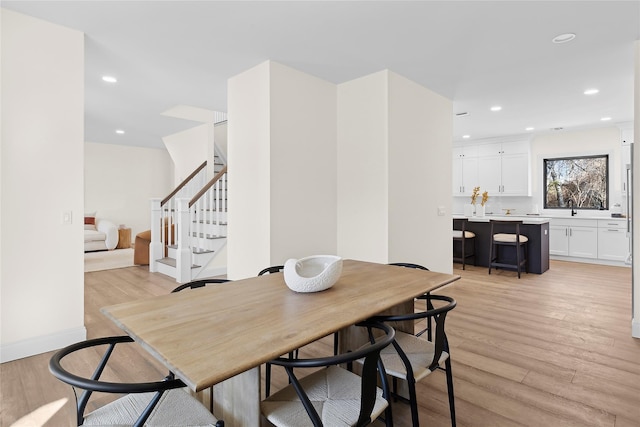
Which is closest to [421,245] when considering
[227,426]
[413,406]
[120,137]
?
[413,406]

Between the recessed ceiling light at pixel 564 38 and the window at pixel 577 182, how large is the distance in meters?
4.64

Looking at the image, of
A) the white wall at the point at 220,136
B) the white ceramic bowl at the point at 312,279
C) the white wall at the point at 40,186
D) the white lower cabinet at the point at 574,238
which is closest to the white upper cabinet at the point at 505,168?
the white lower cabinet at the point at 574,238

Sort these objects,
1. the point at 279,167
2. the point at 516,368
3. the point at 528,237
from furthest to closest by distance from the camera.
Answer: the point at 528,237, the point at 279,167, the point at 516,368

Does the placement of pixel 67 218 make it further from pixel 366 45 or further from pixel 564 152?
pixel 564 152

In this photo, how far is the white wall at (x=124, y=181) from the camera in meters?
8.50

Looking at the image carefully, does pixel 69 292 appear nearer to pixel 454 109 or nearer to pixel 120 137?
pixel 454 109

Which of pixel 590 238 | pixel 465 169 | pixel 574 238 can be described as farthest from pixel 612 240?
pixel 465 169

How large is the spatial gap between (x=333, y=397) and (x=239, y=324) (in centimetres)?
45

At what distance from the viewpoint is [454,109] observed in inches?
206

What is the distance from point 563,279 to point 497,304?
1.96 meters

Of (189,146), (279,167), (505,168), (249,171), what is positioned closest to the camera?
(279,167)

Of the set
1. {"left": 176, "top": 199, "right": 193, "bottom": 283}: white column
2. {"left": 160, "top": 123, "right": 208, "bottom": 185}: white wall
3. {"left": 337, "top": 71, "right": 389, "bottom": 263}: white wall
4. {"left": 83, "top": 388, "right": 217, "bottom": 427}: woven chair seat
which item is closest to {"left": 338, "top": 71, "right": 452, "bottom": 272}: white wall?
{"left": 337, "top": 71, "right": 389, "bottom": 263}: white wall

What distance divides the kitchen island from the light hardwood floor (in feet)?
3.63

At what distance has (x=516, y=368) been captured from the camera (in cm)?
245
